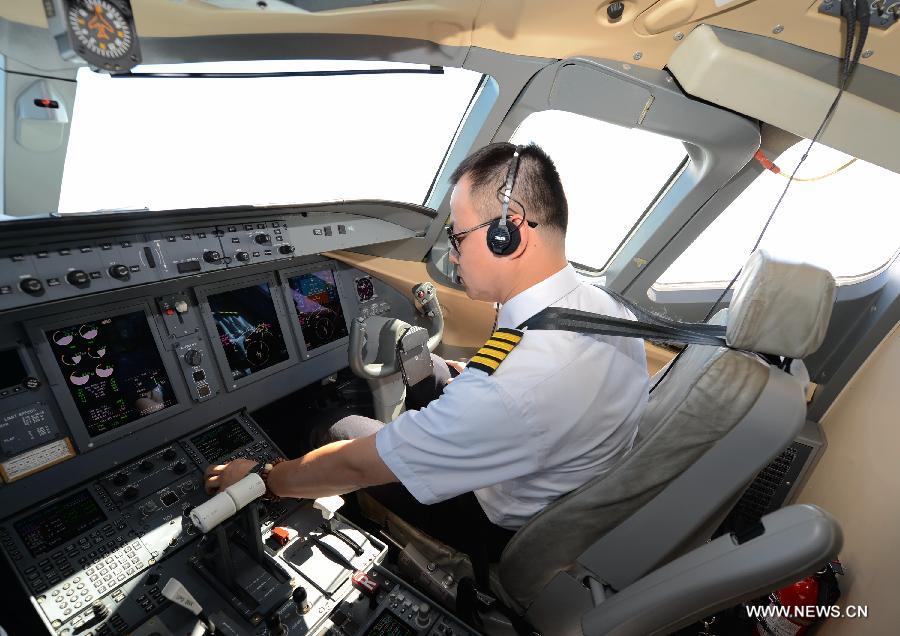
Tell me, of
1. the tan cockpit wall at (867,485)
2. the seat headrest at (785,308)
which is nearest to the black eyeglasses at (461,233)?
the seat headrest at (785,308)

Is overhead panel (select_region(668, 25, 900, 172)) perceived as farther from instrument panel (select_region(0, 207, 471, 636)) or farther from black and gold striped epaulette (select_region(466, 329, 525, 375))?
instrument panel (select_region(0, 207, 471, 636))

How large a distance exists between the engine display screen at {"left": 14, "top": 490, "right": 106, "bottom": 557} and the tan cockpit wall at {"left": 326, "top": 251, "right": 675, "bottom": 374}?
1.38 m

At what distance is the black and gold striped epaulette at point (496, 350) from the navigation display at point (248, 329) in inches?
49.8

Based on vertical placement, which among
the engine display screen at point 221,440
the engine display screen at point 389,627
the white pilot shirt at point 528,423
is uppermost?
the engine display screen at point 221,440

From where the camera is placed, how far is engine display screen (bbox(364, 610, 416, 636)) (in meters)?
1.27

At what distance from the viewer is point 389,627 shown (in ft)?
4.22

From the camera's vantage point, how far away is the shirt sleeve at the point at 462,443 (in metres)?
0.96

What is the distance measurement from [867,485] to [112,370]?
2770 millimetres

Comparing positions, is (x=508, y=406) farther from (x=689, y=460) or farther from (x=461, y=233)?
(x=461, y=233)

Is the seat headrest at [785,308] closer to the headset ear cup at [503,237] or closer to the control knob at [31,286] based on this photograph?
the headset ear cup at [503,237]

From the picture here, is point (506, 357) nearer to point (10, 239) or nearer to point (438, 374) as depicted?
point (438, 374)

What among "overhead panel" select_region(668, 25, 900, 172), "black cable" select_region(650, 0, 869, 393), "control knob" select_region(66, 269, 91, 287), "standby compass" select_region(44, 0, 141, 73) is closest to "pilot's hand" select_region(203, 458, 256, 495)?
"control knob" select_region(66, 269, 91, 287)

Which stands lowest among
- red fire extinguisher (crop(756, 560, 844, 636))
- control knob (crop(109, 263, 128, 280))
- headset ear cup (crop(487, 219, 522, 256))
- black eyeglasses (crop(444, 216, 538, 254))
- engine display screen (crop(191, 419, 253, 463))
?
red fire extinguisher (crop(756, 560, 844, 636))

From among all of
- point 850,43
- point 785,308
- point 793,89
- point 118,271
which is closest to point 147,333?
point 118,271
